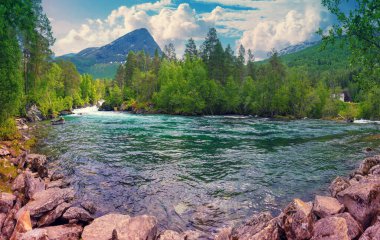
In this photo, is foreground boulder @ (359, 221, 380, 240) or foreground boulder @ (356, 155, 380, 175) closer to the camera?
foreground boulder @ (359, 221, 380, 240)

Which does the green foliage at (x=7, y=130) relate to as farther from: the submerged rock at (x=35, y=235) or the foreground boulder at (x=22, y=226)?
the submerged rock at (x=35, y=235)

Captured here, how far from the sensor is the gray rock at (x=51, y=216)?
11.7m

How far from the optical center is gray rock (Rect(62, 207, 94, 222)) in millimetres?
12172

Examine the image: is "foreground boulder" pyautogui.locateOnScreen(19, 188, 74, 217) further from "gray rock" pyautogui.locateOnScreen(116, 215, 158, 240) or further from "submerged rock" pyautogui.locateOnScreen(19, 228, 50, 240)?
"gray rock" pyautogui.locateOnScreen(116, 215, 158, 240)

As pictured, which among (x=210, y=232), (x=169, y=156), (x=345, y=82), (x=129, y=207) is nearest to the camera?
(x=210, y=232)

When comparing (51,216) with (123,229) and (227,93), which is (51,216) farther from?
(227,93)

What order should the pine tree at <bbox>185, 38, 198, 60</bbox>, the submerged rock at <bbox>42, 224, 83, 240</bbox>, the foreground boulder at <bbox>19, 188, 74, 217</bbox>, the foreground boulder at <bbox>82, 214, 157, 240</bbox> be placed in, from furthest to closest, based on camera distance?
the pine tree at <bbox>185, 38, 198, 60</bbox> < the foreground boulder at <bbox>19, 188, 74, 217</bbox> < the submerged rock at <bbox>42, 224, 83, 240</bbox> < the foreground boulder at <bbox>82, 214, 157, 240</bbox>

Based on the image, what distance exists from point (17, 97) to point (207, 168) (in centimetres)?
2145

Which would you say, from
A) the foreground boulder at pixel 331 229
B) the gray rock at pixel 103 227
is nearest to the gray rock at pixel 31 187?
the gray rock at pixel 103 227

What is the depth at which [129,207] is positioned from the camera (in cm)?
1481

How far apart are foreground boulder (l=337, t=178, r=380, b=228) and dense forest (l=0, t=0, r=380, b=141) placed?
16107mm

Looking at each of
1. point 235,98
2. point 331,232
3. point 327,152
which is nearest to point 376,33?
point 327,152

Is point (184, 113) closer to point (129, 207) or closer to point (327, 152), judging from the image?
point (327, 152)

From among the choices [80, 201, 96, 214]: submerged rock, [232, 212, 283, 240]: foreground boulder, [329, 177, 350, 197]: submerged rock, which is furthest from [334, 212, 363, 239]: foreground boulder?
[80, 201, 96, 214]: submerged rock
